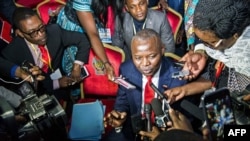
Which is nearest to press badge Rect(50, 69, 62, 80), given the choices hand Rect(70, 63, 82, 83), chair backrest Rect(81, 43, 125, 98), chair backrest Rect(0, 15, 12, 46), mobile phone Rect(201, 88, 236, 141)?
hand Rect(70, 63, 82, 83)

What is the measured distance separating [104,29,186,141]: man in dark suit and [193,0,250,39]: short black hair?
1.72 ft

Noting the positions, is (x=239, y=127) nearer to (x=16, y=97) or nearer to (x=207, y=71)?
(x=207, y=71)

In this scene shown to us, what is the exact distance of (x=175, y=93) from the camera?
6.86ft

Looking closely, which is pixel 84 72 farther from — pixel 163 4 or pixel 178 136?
Answer: pixel 178 136

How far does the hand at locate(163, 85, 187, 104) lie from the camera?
80.6 inches

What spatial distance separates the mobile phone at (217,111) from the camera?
1370 mm

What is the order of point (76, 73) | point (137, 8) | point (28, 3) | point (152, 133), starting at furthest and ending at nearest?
point (28, 3) < point (76, 73) < point (137, 8) < point (152, 133)

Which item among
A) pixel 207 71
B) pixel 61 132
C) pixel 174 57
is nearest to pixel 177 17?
pixel 174 57

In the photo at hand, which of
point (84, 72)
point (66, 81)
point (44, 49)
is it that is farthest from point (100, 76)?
point (44, 49)

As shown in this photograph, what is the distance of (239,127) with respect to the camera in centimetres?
150

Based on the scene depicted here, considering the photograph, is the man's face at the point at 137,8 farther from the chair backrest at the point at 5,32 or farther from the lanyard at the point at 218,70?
the chair backrest at the point at 5,32

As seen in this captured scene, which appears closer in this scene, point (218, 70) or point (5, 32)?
point (218, 70)

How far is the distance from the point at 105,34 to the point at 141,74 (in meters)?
0.93

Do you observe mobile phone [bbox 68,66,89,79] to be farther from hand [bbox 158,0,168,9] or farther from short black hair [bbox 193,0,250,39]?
short black hair [bbox 193,0,250,39]
